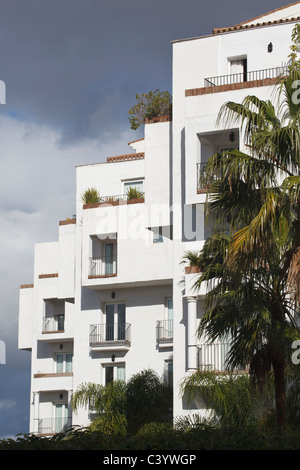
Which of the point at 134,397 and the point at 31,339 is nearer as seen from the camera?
the point at 134,397

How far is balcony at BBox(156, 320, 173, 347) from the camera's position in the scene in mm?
45094

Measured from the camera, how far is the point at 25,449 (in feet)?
61.5

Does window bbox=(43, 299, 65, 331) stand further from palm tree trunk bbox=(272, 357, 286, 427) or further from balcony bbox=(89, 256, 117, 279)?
palm tree trunk bbox=(272, 357, 286, 427)

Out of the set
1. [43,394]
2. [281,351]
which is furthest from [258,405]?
[43,394]

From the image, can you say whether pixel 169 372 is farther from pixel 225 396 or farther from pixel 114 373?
pixel 225 396

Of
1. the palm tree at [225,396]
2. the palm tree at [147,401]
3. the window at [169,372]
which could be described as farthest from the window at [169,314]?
the palm tree at [225,396]

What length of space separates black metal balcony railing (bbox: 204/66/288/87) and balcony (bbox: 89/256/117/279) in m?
10.3

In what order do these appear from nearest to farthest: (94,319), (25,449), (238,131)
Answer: (25,449)
(238,131)
(94,319)

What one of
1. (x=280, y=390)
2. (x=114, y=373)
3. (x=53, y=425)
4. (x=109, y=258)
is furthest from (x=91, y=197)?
(x=280, y=390)

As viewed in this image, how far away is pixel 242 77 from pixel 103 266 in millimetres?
11398

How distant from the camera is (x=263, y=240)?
23.9 metres

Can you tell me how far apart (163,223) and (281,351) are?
1716 cm

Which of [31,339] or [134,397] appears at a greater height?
[31,339]

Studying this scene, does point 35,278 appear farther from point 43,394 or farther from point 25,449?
point 25,449
